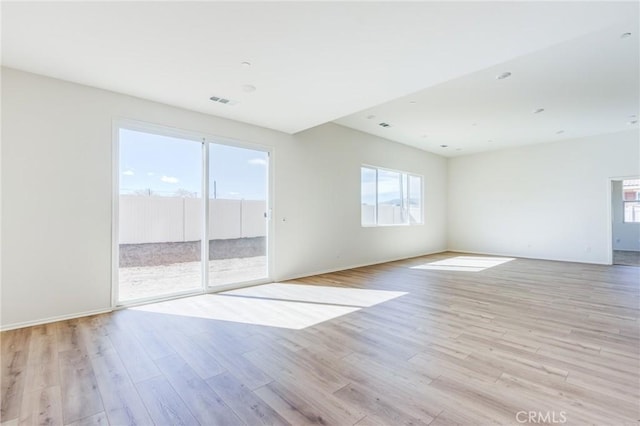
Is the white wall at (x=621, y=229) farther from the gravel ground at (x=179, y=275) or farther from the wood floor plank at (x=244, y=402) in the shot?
the wood floor plank at (x=244, y=402)

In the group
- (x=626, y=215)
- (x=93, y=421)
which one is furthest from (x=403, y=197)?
(x=93, y=421)

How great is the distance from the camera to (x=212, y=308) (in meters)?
3.75

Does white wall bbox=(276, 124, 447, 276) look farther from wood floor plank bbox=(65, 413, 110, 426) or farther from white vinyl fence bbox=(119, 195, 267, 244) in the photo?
wood floor plank bbox=(65, 413, 110, 426)

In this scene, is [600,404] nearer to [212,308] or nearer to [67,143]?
[212,308]

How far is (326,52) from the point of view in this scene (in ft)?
9.24

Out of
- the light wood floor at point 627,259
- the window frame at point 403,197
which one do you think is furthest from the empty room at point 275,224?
the light wood floor at point 627,259

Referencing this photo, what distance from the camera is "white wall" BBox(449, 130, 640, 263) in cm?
691

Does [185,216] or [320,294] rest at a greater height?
[185,216]

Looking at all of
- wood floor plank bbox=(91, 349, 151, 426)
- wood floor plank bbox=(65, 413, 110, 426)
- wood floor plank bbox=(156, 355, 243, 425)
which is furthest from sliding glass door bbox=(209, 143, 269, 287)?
wood floor plank bbox=(65, 413, 110, 426)

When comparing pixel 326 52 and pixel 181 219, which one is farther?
pixel 181 219

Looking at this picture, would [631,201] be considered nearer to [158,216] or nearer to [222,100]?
[222,100]

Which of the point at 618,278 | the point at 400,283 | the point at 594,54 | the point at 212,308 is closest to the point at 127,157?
the point at 212,308

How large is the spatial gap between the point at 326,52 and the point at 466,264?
6.07 m

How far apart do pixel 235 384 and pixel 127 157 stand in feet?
10.8
